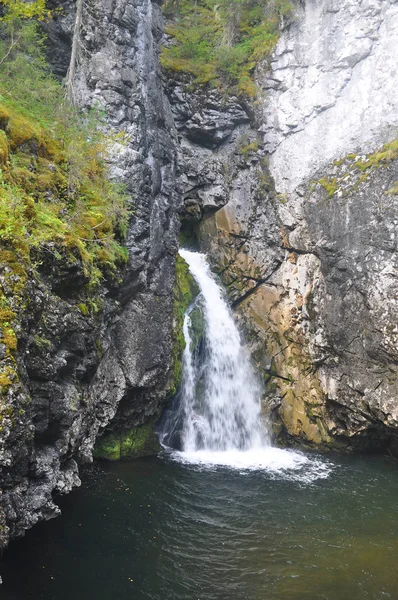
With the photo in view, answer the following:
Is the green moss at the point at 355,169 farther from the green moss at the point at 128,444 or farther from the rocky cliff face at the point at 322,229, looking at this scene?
the green moss at the point at 128,444

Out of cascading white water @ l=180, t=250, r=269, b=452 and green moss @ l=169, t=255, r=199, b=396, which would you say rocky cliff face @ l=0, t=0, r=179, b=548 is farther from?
cascading white water @ l=180, t=250, r=269, b=452

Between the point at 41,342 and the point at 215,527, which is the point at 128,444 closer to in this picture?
the point at 215,527

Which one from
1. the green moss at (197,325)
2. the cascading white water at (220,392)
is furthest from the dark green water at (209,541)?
the green moss at (197,325)

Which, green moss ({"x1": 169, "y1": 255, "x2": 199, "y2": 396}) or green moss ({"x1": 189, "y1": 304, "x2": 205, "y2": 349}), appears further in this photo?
green moss ({"x1": 189, "y1": 304, "x2": 205, "y2": 349})

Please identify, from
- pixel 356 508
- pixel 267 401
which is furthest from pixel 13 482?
pixel 267 401

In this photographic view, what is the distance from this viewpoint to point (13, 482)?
577 cm

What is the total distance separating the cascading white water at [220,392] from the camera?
13672mm

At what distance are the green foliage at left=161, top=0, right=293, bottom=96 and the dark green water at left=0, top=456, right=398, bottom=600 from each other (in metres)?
15.3

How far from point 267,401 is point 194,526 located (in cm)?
706

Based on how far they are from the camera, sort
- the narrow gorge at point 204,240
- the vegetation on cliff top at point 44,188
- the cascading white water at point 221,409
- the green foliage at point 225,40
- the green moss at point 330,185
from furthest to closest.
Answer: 1. the green foliage at point 225,40
2. the green moss at point 330,185
3. the cascading white water at point 221,409
4. the narrow gorge at point 204,240
5. the vegetation on cliff top at point 44,188

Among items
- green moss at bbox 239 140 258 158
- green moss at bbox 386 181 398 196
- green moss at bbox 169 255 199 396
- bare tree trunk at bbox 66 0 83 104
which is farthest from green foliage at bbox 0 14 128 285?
green moss at bbox 386 181 398 196

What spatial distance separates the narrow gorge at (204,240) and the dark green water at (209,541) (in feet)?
0.53

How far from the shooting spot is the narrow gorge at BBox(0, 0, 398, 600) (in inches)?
316

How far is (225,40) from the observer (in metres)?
18.8
